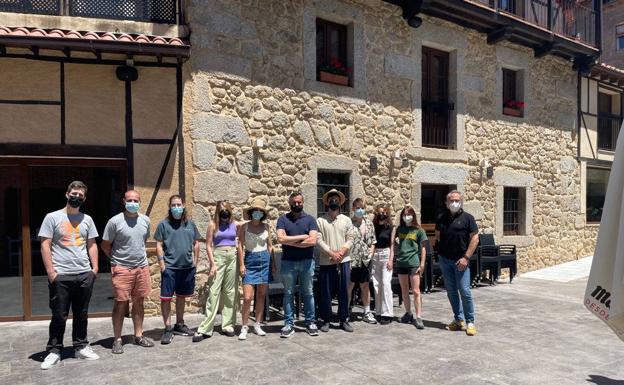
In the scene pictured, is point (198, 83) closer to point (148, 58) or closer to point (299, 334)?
point (148, 58)

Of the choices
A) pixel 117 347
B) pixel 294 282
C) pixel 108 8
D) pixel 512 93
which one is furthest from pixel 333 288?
pixel 512 93

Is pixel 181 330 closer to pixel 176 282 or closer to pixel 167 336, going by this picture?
pixel 167 336

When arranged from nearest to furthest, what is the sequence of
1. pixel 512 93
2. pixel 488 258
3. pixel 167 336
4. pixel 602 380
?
pixel 602 380 < pixel 167 336 < pixel 488 258 < pixel 512 93

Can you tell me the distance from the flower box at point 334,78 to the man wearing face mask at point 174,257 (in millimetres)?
3778

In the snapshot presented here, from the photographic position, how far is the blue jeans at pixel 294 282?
17.7 feet

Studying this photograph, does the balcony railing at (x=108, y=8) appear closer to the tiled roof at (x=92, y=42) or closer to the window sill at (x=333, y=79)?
the tiled roof at (x=92, y=42)

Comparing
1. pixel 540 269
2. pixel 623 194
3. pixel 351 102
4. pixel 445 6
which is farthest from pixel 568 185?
pixel 623 194

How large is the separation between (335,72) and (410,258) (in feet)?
12.1

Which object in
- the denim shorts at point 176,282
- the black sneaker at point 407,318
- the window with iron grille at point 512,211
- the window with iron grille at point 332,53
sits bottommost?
the black sneaker at point 407,318

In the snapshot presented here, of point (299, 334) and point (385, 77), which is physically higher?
point (385, 77)

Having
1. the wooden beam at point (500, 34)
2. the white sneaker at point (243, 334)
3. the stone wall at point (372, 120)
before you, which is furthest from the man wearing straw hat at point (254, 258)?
the wooden beam at point (500, 34)

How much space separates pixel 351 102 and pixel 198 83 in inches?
110

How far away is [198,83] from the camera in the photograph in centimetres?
650

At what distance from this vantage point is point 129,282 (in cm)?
480
